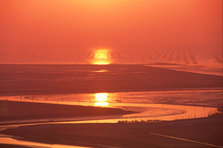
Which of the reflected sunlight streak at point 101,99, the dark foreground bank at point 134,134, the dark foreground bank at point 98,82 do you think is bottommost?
the dark foreground bank at point 134,134

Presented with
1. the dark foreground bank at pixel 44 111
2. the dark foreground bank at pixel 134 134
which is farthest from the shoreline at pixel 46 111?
the dark foreground bank at pixel 134 134

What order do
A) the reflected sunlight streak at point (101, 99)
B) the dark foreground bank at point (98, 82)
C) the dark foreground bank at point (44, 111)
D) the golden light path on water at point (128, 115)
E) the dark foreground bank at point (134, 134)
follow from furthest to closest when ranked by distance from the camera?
the dark foreground bank at point (98, 82), the reflected sunlight streak at point (101, 99), the dark foreground bank at point (44, 111), the golden light path on water at point (128, 115), the dark foreground bank at point (134, 134)

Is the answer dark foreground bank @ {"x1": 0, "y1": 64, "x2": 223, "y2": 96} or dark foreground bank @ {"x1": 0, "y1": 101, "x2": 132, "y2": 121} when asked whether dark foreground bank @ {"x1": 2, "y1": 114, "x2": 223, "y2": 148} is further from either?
dark foreground bank @ {"x1": 0, "y1": 64, "x2": 223, "y2": 96}

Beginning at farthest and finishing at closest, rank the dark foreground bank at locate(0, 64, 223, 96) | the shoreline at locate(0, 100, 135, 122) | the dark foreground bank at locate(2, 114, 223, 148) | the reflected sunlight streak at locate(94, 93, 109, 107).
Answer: the dark foreground bank at locate(0, 64, 223, 96)
the reflected sunlight streak at locate(94, 93, 109, 107)
the shoreline at locate(0, 100, 135, 122)
the dark foreground bank at locate(2, 114, 223, 148)

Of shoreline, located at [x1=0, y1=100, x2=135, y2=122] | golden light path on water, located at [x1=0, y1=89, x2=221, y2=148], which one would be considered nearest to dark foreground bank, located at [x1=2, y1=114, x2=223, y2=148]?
golden light path on water, located at [x1=0, y1=89, x2=221, y2=148]

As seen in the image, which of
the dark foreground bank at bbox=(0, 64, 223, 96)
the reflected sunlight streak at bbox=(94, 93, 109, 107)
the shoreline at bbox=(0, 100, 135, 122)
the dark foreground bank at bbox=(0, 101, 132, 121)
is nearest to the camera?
the shoreline at bbox=(0, 100, 135, 122)

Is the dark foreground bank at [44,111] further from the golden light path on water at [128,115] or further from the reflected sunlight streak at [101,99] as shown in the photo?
the reflected sunlight streak at [101,99]

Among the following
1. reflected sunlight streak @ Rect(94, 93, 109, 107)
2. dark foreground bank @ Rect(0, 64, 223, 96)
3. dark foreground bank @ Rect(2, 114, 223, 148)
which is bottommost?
dark foreground bank @ Rect(2, 114, 223, 148)

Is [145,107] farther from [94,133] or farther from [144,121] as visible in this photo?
[94,133]

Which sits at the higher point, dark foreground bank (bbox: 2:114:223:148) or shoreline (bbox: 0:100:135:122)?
shoreline (bbox: 0:100:135:122)
